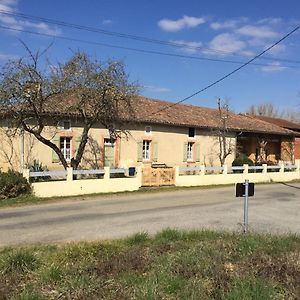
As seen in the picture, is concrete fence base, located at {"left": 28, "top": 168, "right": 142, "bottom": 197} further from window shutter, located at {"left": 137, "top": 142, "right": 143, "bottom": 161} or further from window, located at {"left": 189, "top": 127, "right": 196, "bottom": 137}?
window, located at {"left": 189, "top": 127, "right": 196, "bottom": 137}

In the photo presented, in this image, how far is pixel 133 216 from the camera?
40.6 feet

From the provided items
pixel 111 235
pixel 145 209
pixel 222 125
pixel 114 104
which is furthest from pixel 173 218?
pixel 222 125

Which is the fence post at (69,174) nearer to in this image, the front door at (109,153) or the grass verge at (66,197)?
the grass verge at (66,197)

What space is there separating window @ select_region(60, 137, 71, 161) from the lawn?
15.8 metres

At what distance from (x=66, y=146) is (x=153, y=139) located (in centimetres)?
630

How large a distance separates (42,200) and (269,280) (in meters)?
11.9

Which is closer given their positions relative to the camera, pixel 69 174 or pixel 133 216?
pixel 133 216

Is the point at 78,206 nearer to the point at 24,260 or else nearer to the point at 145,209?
the point at 145,209

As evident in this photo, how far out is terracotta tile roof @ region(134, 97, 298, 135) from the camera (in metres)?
27.8

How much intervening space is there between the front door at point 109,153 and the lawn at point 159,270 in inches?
675

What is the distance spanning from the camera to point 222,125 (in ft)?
104

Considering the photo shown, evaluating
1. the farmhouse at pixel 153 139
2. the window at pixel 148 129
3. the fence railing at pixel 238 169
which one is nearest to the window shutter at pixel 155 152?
the farmhouse at pixel 153 139

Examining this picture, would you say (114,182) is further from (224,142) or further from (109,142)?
(224,142)

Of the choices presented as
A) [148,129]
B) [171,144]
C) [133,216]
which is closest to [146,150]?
[148,129]
